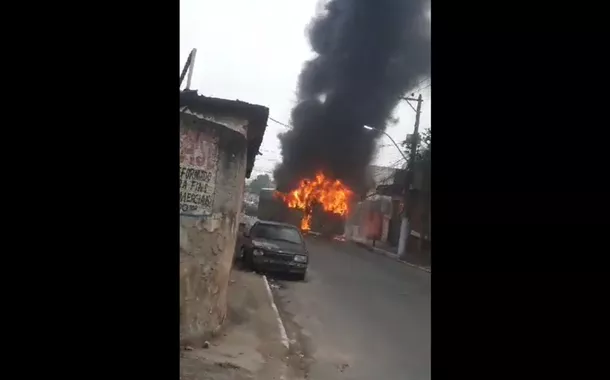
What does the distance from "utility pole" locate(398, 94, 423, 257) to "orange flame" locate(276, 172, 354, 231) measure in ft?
1.28

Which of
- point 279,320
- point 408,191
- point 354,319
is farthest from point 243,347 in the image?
point 408,191

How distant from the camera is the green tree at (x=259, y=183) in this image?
2883 millimetres

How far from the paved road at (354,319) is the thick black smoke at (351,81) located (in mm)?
550

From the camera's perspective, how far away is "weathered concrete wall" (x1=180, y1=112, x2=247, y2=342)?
2535 millimetres

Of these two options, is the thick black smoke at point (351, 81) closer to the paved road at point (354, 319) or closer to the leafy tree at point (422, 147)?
the leafy tree at point (422, 147)

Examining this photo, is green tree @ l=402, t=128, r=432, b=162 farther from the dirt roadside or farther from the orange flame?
the dirt roadside

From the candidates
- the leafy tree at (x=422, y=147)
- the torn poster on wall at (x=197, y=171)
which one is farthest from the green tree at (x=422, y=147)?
the torn poster on wall at (x=197, y=171)

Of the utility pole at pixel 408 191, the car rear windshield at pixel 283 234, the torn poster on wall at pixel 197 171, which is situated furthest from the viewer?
the utility pole at pixel 408 191

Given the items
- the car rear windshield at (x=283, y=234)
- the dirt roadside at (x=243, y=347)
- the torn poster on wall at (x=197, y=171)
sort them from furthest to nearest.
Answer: the car rear windshield at (x=283, y=234)
the torn poster on wall at (x=197, y=171)
the dirt roadside at (x=243, y=347)

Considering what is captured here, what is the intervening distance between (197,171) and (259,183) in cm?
46
